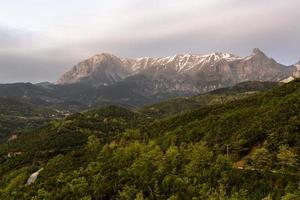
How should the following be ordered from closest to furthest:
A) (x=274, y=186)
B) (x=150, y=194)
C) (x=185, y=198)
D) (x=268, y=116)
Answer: (x=274, y=186) → (x=185, y=198) → (x=150, y=194) → (x=268, y=116)

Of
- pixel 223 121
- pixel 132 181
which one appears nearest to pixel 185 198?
pixel 132 181

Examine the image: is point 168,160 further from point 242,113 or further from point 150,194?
point 242,113

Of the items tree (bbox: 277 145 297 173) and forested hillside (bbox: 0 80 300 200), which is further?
tree (bbox: 277 145 297 173)

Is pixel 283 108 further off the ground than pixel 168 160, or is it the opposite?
pixel 283 108

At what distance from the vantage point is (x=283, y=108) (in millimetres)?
156625

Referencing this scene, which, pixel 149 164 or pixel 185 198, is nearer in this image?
pixel 185 198

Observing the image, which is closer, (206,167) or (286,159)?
(286,159)

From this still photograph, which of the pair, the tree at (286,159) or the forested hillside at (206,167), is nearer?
the forested hillside at (206,167)

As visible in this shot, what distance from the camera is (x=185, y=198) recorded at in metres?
110

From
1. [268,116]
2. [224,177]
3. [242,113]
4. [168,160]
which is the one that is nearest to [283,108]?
[268,116]

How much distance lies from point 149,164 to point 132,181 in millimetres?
9428

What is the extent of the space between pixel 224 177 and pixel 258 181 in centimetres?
970

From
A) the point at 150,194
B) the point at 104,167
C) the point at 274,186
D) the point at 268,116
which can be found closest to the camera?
the point at 274,186

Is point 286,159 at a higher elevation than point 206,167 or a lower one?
higher
